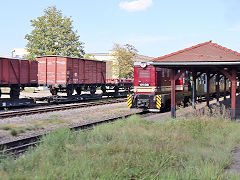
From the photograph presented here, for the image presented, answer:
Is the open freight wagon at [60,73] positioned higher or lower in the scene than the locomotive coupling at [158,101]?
higher

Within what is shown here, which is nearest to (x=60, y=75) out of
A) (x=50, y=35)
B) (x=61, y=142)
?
(x=61, y=142)

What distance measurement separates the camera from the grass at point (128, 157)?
18.1 ft

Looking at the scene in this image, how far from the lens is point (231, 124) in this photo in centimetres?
1192

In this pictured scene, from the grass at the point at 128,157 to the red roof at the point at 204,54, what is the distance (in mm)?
3795

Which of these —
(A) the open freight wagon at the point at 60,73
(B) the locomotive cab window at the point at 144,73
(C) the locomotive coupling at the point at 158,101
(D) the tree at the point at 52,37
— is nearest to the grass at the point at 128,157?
(C) the locomotive coupling at the point at 158,101

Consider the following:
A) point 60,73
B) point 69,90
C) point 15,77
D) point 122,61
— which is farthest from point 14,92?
point 122,61

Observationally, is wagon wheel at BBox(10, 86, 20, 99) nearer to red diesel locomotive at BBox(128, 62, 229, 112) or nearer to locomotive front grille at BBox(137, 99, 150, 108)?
red diesel locomotive at BBox(128, 62, 229, 112)

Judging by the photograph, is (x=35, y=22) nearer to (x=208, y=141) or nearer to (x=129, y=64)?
(x=129, y=64)

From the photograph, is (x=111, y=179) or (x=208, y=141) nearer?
(x=111, y=179)

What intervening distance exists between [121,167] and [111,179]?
80 cm

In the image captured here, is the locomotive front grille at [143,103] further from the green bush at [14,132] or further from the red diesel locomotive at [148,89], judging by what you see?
the green bush at [14,132]

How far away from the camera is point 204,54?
1298 cm

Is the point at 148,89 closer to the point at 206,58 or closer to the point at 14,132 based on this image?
the point at 206,58

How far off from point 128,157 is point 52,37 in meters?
37.3
